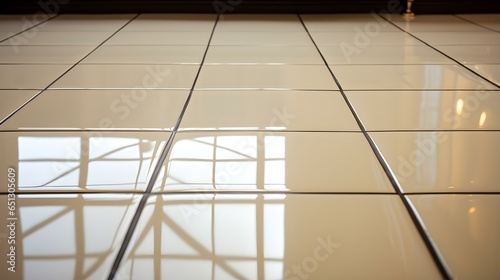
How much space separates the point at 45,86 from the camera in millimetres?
1686

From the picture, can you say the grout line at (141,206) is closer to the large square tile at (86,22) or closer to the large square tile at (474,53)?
the large square tile at (474,53)

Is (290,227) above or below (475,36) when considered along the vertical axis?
below

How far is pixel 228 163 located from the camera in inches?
43.9

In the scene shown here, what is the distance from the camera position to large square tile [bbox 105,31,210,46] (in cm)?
235

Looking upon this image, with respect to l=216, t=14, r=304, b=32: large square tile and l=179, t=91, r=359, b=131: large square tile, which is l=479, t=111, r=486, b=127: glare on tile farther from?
l=216, t=14, r=304, b=32: large square tile

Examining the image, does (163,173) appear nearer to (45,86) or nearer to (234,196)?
(234,196)

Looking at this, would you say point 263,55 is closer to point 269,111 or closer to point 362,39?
point 362,39

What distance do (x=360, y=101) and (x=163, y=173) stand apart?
67cm

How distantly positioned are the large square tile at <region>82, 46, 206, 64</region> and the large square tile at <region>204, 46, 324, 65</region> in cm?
6

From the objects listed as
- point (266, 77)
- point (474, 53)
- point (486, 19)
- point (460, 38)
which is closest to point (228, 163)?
point (266, 77)

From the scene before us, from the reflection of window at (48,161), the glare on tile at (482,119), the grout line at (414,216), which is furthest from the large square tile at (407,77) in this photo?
the reflection of window at (48,161)
